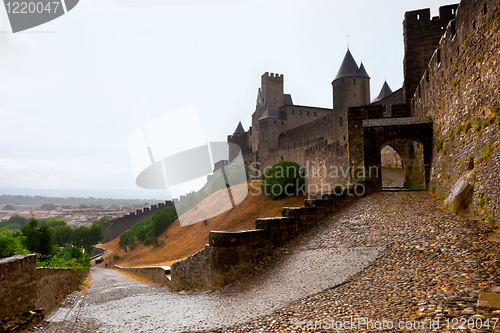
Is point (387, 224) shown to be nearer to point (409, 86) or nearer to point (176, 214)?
point (409, 86)

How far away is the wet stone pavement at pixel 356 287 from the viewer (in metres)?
4.04

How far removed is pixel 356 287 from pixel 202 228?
2904 cm

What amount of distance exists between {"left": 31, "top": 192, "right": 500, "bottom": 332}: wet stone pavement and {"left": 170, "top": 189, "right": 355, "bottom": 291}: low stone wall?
0.47 meters

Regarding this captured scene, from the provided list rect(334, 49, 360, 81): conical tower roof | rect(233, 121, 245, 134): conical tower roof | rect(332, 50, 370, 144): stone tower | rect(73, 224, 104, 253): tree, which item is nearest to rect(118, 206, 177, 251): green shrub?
rect(73, 224, 104, 253): tree

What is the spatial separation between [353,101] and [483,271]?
114 feet

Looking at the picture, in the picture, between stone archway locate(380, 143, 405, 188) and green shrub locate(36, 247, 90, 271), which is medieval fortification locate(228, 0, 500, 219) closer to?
stone archway locate(380, 143, 405, 188)

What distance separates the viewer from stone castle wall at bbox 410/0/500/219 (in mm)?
6648

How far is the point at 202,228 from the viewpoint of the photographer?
3306cm

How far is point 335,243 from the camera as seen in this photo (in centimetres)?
810

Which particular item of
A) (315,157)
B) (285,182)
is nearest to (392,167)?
(315,157)

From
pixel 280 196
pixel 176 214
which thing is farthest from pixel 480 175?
pixel 176 214

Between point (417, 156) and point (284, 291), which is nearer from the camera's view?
point (284, 291)

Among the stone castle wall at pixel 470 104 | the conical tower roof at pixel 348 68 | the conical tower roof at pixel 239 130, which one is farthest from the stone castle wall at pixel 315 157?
the conical tower roof at pixel 239 130

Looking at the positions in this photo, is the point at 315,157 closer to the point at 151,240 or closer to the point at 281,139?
the point at 281,139
